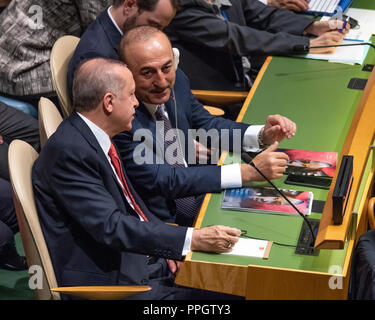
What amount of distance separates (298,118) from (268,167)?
0.60 m

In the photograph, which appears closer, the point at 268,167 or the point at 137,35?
the point at 268,167

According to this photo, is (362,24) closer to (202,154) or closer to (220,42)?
(220,42)

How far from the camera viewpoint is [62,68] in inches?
124

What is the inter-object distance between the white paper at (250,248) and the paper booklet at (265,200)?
189 mm

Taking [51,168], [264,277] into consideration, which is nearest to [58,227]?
[51,168]

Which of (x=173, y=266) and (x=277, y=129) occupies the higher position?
(x=277, y=129)

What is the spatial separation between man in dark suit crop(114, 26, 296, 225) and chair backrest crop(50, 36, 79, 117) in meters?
0.37

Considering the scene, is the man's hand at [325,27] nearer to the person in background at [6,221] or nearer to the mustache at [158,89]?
the mustache at [158,89]

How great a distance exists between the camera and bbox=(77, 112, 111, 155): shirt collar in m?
2.47

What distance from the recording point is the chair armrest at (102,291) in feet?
7.38

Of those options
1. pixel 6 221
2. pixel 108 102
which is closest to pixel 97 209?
pixel 108 102

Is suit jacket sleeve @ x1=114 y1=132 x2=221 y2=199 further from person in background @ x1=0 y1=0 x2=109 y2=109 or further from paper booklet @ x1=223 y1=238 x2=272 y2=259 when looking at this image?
person in background @ x1=0 y1=0 x2=109 y2=109

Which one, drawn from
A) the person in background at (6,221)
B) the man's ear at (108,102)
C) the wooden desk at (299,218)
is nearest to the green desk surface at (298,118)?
the wooden desk at (299,218)

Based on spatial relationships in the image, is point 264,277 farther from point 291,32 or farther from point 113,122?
point 291,32
